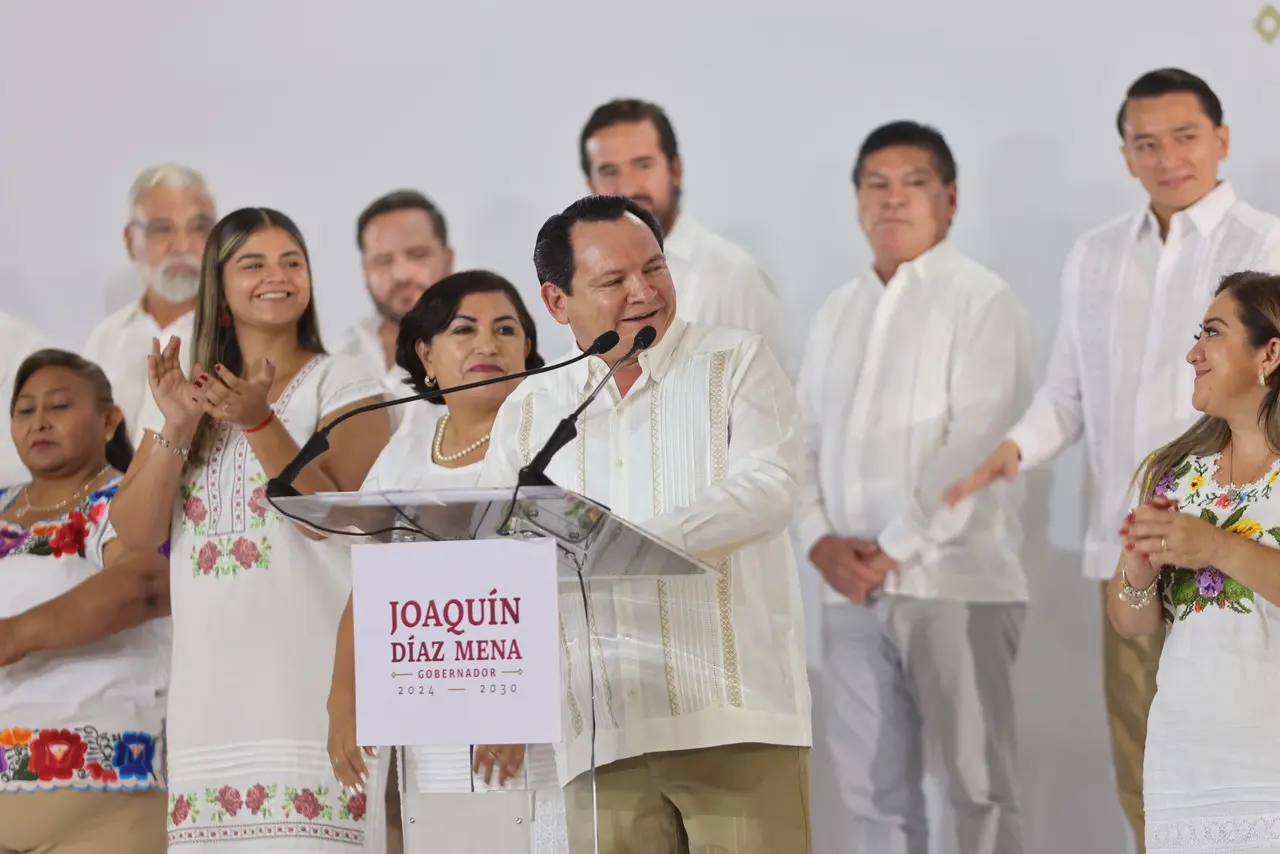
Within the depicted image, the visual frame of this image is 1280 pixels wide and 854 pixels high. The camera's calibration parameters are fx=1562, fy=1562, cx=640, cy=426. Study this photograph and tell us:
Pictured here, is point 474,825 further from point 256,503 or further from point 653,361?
point 256,503

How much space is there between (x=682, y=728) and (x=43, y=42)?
346cm

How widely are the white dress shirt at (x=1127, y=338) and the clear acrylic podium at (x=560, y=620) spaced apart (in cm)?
181

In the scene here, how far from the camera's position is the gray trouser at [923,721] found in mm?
3863

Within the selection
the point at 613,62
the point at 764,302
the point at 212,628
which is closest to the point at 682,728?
the point at 212,628

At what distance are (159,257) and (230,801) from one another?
2.11 meters

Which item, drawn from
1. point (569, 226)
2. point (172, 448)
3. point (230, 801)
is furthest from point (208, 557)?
point (569, 226)

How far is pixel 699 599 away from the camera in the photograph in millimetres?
2574

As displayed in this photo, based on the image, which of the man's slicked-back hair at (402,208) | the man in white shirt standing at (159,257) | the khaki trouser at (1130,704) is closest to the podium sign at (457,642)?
the khaki trouser at (1130,704)

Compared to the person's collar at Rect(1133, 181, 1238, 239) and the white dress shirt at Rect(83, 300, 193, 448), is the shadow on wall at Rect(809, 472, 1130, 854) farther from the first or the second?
the white dress shirt at Rect(83, 300, 193, 448)

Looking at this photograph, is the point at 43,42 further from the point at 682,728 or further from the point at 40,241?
the point at 682,728

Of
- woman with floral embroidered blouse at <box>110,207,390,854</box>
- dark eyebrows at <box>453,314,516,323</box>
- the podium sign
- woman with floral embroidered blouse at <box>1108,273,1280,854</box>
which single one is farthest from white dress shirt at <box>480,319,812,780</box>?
woman with floral embroidered blouse at <box>1108,273,1280,854</box>

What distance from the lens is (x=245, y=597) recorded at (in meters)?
3.16

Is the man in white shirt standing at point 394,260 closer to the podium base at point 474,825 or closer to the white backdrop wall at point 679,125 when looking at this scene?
the white backdrop wall at point 679,125

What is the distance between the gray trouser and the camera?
3.86 m
